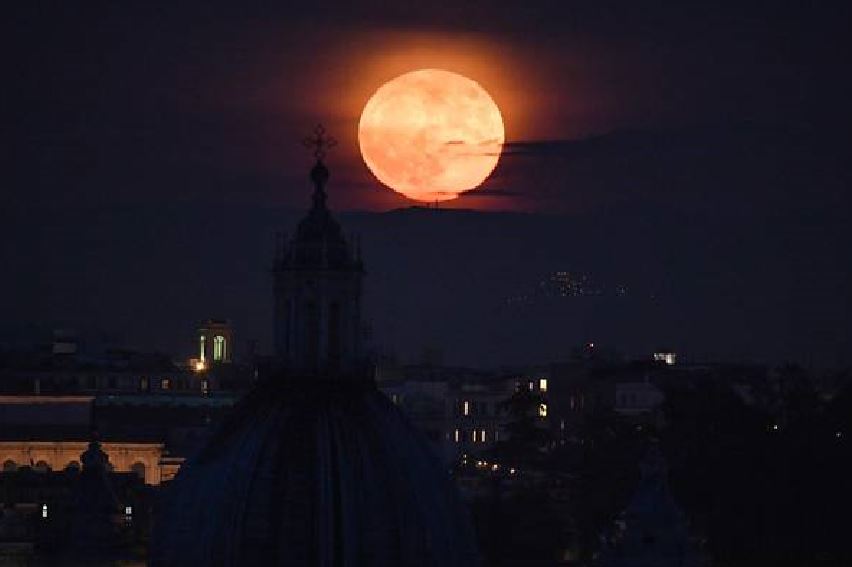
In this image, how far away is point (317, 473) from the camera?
82438 mm

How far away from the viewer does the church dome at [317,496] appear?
8206 cm

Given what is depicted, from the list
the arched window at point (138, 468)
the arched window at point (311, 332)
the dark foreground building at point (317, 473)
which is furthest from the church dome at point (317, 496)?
the arched window at point (138, 468)

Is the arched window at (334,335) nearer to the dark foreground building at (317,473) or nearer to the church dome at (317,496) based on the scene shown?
the dark foreground building at (317,473)

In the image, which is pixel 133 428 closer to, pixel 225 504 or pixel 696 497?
pixel 696 497

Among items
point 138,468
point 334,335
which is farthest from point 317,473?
point 138,468

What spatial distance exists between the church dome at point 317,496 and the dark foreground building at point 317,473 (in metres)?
0.02

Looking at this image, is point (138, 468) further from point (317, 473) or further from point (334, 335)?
point (317, 473)

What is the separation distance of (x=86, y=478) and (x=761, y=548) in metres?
60.7

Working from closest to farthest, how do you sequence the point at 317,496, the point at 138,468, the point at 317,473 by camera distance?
the point at 317,496 < the point at 317,473 < the point at 138,468

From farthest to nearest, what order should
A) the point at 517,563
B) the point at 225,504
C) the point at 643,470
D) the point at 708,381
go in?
1. the point at 708,381
2. the point at 517,563
3. the point at 643,470
4. the point at 225,504

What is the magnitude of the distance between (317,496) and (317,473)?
431 mm

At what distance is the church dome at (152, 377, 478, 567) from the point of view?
269ft

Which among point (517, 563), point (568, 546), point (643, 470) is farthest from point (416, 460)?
point (568, 546)

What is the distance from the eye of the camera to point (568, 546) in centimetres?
15212
